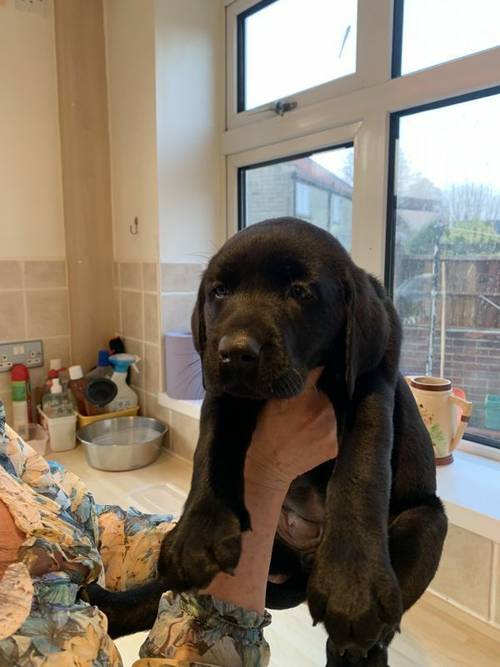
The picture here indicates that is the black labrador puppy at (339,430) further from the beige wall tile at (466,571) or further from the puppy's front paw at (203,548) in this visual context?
the beige wall tile at (466,571)

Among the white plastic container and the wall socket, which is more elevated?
the wall socket

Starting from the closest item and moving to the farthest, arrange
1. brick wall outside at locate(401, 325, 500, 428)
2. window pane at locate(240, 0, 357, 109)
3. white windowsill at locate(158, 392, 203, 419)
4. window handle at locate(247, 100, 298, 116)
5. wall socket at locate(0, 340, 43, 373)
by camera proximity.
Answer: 1. brick wall outside at locate(401, 325, 500, 428)
2. window pane at locate(240, 0, 357, 109)
3. window handle at locate(247, 100, 298, 116)
4. white windowsill at locate(158, 392, 203, 419)
5. wall socket at locate(0, 340, 43, 373)

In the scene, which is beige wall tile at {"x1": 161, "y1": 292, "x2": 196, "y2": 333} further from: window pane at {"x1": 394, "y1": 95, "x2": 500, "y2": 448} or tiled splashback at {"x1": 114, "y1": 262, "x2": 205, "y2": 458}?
window pane at {"x1": 394, "y1": 95, "x2": 500, "y2": 448}

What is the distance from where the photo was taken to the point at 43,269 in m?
1.92

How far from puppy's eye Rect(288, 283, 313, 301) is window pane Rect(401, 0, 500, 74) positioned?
2.83ft

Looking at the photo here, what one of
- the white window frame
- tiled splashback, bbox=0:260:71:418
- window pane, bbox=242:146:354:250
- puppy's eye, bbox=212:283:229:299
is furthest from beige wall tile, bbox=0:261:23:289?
puppy's eye, bbox=212:283:229:299

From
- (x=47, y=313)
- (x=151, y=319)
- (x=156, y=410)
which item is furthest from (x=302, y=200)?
(x=47, y=313)

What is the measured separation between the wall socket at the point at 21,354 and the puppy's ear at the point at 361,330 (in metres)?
1.53

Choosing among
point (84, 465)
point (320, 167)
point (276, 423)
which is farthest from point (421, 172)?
point (84, 465)

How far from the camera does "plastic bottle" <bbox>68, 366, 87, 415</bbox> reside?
189cm

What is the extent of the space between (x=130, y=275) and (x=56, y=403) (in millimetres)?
538

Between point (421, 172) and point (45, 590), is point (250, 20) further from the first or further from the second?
point (45, 590)

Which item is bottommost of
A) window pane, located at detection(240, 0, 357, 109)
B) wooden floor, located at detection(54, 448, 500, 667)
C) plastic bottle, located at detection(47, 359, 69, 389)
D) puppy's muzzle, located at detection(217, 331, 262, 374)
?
wooden floor, located at detection(54, 448, 500, 667)

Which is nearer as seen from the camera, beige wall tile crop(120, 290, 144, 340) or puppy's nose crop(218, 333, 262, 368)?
puppy's nose crop(218, 333, 262, 368)
